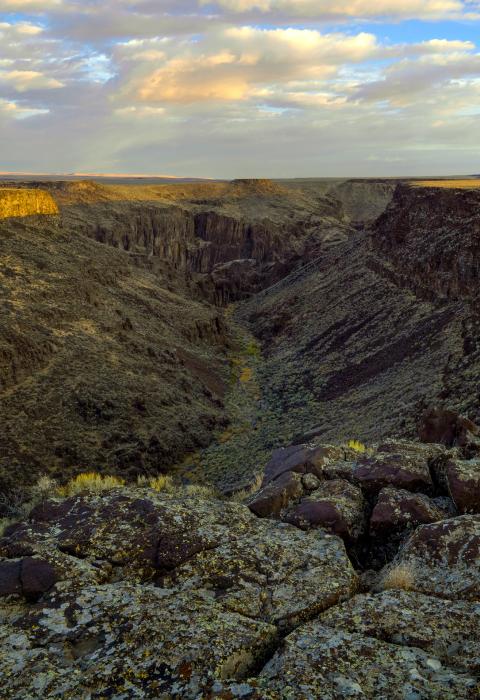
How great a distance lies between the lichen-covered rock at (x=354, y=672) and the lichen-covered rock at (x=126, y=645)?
1.30 feet

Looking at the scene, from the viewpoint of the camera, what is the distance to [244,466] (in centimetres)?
2523

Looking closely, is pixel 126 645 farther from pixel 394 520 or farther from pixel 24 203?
pixel 24 203

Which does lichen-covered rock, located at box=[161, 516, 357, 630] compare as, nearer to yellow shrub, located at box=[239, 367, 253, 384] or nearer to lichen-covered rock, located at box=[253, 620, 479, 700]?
lichen-covered rock, located at box=[253, 620, 479, 700]

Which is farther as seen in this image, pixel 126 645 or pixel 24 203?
pixel 24 203

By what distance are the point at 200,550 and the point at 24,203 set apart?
42.3 m

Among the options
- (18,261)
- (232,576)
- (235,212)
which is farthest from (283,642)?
(235,212)

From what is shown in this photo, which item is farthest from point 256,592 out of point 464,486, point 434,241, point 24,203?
point 24,203

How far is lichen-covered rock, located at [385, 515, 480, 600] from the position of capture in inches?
222

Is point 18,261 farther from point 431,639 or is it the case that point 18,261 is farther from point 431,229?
point 431,639

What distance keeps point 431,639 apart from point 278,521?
2.82 metres

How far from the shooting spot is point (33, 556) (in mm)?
6168

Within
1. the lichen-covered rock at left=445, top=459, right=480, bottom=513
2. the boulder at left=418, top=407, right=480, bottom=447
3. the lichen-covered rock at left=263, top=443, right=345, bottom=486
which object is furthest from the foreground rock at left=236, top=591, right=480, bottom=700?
the boulder at left=418, top=407, right=480, bottom=447

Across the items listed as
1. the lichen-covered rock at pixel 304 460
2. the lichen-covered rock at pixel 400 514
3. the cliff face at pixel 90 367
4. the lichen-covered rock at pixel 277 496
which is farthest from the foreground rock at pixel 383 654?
the cliff face at pixel 90 367

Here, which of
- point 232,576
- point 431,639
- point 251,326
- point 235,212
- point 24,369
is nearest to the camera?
point 431,639
